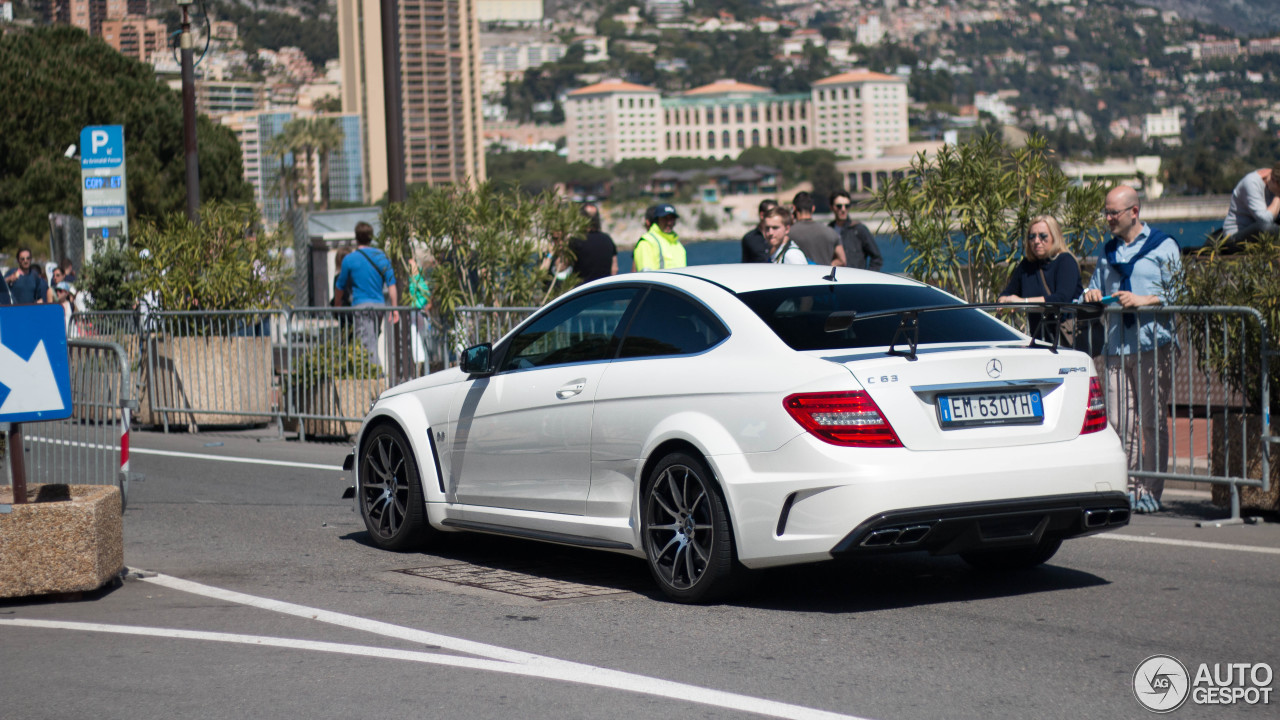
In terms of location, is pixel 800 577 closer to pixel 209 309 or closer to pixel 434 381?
pixel 434 381

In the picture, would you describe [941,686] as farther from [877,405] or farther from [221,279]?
[221,279]

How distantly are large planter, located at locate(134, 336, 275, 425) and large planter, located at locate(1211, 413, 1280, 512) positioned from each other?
8963mm

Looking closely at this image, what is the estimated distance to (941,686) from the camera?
5.01m

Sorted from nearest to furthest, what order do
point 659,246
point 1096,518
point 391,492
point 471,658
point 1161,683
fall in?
point 1161,683, point 471,658, point 1096,518, point 391,492, point 659,246

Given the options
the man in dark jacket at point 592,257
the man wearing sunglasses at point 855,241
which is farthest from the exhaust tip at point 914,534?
the man in dark jacket at point 592,257

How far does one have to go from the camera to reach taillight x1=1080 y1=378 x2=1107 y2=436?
6.32 m

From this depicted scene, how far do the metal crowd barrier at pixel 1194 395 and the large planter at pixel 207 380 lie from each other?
26.7ft

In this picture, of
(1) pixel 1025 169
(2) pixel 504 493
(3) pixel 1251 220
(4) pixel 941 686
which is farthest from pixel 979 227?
(4) pixel 941 686

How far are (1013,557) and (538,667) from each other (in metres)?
2.66

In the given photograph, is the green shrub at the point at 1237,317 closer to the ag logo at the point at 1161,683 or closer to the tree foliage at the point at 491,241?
the ag logo at the point at 1161,683

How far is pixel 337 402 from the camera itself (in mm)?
13992

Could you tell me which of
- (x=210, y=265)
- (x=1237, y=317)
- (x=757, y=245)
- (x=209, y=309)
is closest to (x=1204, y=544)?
(x=1237, y=317)

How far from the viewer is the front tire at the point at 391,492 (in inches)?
315

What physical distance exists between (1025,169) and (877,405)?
5557 mm
